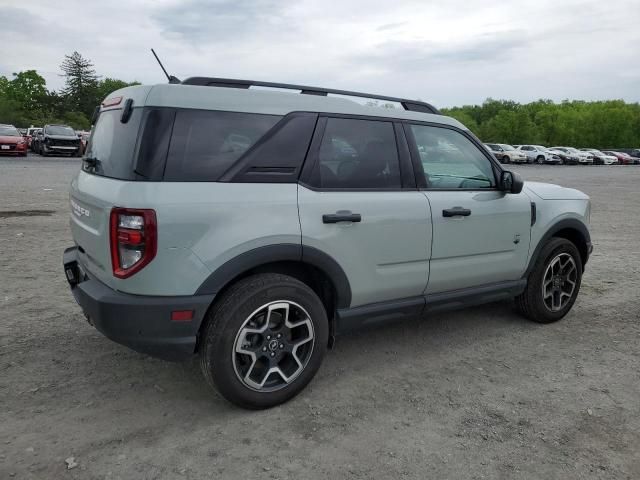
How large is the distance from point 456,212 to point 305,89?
1.37 m

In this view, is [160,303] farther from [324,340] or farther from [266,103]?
[266,103]

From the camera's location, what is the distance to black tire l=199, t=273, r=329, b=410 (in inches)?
119

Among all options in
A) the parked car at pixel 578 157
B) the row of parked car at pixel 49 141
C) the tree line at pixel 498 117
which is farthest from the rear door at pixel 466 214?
the tree line at pixel 498 117

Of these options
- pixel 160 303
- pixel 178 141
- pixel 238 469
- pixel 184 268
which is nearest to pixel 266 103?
pixel 178 141

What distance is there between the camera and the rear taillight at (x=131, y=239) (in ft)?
9.18

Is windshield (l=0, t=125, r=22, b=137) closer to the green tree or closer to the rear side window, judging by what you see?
the rear side window

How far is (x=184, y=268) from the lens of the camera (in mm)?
2904

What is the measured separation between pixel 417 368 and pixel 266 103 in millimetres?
2109

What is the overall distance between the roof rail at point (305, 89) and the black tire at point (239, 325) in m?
1.16

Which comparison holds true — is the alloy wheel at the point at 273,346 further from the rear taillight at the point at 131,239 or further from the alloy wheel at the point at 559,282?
the alloy wheel at the point at 559,282

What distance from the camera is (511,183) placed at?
4.22 metres

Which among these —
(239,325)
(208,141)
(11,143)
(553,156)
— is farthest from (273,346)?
(553,156)

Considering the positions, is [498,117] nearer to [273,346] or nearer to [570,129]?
[570,129]

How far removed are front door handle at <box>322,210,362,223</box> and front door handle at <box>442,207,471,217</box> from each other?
76 cm
